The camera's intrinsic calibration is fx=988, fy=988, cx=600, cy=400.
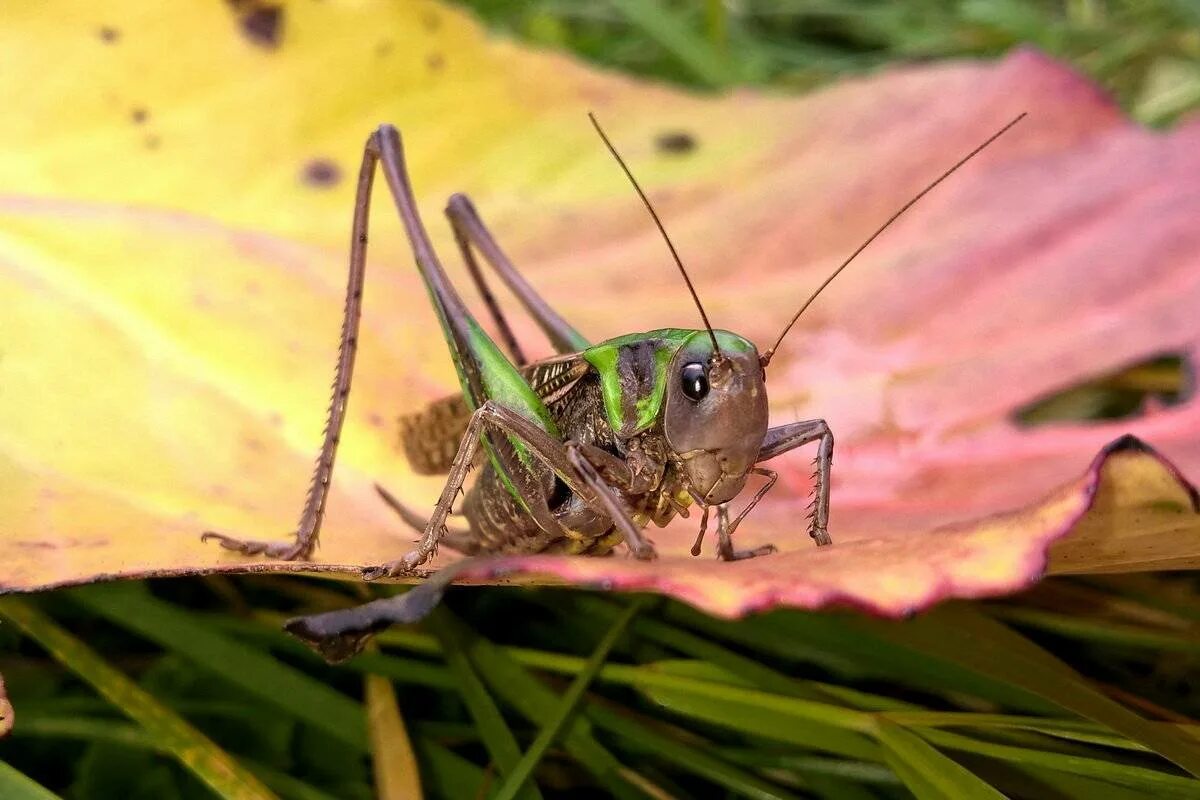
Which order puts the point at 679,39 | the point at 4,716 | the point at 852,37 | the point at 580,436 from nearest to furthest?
1. the point at 4,716
2. the point at 580,436
3. the point at 679,39
4. the point at 852,37

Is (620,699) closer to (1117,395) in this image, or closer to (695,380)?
(695,380)

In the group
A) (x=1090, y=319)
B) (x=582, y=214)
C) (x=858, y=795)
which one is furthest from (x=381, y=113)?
(x=858, y=795)

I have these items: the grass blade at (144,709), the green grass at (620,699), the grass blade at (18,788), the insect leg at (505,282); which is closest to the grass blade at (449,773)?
the green grass at (620,699)

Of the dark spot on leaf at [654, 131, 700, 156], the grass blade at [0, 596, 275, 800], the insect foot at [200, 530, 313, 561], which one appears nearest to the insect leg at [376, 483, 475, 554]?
the insect foot at [200, 530, 313, 561]

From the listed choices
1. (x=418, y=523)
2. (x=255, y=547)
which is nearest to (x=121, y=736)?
(x=255, y=547)

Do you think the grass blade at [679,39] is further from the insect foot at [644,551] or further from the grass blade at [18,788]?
the grass blade at [18,788]

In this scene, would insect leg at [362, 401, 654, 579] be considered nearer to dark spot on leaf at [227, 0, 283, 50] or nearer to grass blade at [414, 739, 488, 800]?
grass blade at [414, 739, 488, 800]
